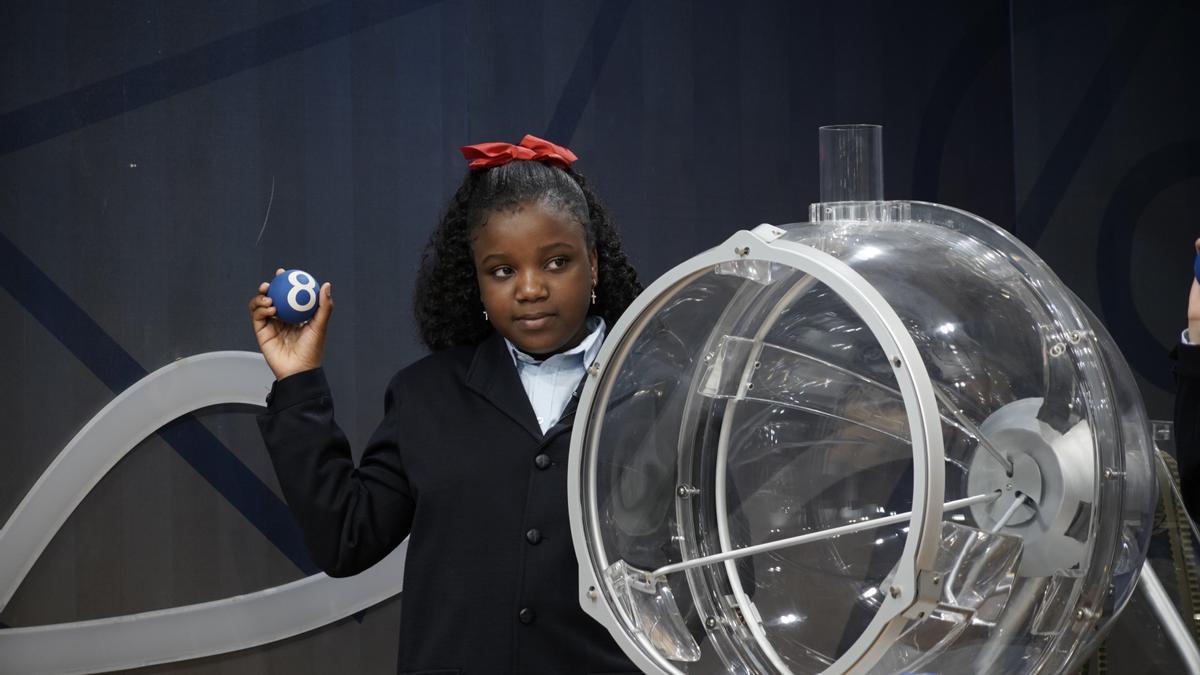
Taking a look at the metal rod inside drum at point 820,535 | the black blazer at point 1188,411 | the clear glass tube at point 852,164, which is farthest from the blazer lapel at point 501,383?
the black blazer at point 1188,411

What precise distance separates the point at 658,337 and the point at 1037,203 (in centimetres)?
169

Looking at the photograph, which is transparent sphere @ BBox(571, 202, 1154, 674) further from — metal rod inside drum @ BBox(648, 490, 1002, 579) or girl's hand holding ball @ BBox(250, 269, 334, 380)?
girl's hand holding ball @ BBox(250, 269, 334, 380)

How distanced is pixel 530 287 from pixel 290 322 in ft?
1.16

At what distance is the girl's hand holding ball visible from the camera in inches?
66.3

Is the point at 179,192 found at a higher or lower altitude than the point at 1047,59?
lower

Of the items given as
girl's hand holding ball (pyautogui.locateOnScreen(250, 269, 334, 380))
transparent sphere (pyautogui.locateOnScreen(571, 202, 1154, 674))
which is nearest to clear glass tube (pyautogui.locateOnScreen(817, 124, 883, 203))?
transparent sphere (pyautogui.locateOnScreen(571, 202, 1154, 674))

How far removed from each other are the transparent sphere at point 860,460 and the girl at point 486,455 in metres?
0.27

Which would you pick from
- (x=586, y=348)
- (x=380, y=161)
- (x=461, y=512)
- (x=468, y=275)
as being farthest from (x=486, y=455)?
(x=380, y=161)

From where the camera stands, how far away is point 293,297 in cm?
169

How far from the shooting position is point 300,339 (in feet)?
5.58

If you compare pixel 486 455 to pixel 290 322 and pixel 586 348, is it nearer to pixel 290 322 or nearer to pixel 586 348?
pixel 586 348

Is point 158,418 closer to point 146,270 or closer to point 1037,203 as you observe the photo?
point 146,270

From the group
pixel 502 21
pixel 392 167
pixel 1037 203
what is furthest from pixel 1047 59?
pixel 392 167

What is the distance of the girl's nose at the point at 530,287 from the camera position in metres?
1.55
